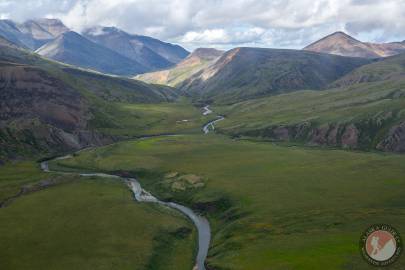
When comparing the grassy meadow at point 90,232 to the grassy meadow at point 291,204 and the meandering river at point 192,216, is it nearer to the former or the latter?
the meandering river at point 192,216

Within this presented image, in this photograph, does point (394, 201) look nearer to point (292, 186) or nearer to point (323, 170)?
point (292, 186)

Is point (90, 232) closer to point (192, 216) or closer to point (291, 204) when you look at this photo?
point (192, 216)

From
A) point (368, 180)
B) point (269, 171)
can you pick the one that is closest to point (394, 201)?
point (368, 180)

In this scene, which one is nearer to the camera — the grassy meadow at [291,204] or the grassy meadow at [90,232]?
the grassy meadow at [291,204]

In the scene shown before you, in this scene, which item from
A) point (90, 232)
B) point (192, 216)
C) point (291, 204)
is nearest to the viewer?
point (90, 232)

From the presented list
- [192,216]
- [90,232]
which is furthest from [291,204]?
[90,232]

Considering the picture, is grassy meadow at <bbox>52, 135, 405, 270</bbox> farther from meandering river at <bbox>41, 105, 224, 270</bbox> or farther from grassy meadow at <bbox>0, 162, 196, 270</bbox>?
grassy meadow at <bbox>0, 162, 196, 270</bbox>

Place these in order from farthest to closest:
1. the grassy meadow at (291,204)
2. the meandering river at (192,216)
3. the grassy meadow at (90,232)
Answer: the meandering river at (192,216), the grassy meadow at (90,232), the grassy meadow at (291,204)

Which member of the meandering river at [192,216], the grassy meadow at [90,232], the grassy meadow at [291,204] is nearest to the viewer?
the grassy meadow at [291,204]

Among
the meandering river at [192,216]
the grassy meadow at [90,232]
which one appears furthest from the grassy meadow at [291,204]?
the grassy meadow at [90,232]
